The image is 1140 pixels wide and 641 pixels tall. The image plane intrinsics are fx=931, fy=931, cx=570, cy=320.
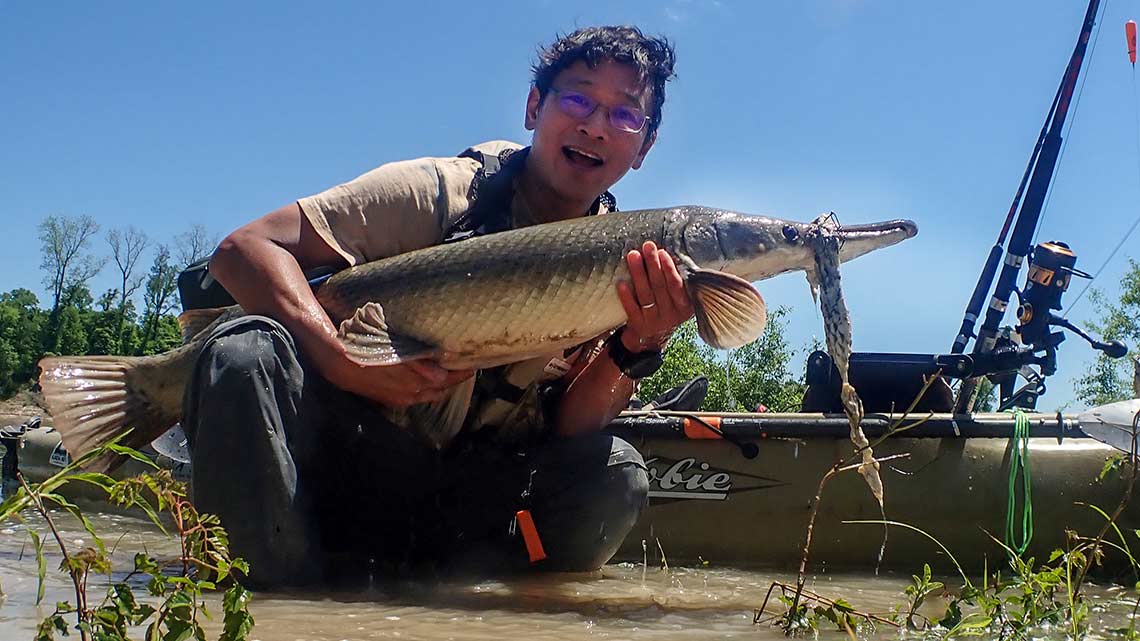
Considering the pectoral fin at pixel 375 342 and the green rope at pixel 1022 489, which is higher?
the pectoral fin at pixel 375 342

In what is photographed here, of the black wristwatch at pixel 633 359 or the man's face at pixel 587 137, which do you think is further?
the man's face at pixel 587 137

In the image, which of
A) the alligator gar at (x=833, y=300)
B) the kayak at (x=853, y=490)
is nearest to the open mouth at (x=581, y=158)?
the alligator gar at (x=833, y=300)

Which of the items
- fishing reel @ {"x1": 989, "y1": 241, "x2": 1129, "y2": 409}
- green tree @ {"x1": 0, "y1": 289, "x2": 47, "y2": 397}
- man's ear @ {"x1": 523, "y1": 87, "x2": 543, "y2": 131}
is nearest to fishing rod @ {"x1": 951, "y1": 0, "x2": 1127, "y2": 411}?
fishing reel @ {"x1": 989, "y1": 241, "x2": 1129, "y2": 409}

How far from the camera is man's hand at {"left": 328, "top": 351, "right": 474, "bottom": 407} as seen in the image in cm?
310

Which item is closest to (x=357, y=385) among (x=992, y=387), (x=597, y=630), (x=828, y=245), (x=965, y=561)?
(x=597, y=630)

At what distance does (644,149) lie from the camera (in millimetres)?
4102

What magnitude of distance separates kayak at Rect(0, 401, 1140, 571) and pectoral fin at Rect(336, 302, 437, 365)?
4.43ft

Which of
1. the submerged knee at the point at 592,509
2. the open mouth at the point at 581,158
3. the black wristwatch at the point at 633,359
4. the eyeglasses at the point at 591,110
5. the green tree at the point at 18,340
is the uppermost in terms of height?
the green tree at the point at 18,340

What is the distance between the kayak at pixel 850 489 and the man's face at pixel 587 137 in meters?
1.17

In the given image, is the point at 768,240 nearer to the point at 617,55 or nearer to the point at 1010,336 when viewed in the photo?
the point at 617,55

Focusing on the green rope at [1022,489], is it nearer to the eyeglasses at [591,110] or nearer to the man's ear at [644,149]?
the man's ear at [644,149]

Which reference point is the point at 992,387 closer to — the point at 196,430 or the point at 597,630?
the point at 597,630

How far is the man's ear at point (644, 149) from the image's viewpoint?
4.01 metres

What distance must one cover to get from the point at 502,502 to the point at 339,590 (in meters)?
0.86
